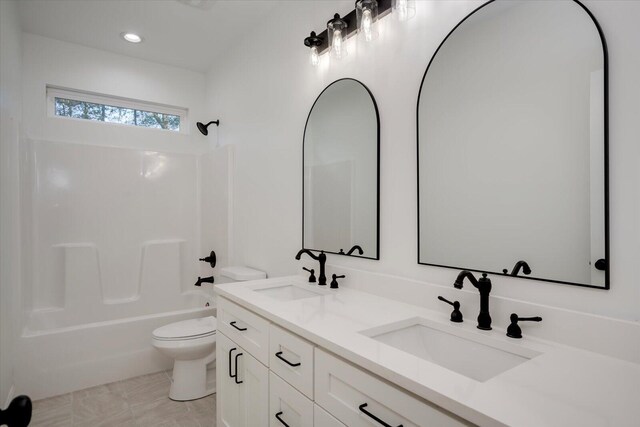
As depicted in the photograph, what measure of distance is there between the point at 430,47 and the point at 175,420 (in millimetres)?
2528

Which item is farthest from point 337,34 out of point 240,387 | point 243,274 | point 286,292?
point 240,387

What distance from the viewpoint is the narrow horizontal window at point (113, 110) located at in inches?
118

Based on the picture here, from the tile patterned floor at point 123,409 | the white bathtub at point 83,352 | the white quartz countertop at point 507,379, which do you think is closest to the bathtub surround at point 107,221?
the white bathtub at point 83,352

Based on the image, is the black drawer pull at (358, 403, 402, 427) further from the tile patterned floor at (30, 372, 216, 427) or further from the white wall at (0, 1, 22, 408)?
the white wall at (0, 1, 22, 408)

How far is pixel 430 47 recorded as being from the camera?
1.43 metres

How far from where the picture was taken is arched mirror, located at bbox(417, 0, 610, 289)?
1.00 metres

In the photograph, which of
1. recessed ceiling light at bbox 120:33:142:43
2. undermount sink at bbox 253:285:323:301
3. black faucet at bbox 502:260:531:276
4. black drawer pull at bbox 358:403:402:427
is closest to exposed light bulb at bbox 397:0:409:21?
black faucet at bbox 502:260:531:276

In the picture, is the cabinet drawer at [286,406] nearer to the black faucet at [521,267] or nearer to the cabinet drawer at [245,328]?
the cabinet drawer at [245,328]

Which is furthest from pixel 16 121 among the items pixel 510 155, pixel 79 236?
pixel 510 155

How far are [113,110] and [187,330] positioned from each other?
2.17 metres

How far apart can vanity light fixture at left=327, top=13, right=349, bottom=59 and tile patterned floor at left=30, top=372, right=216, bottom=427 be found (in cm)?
231

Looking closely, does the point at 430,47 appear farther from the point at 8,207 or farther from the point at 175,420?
the point at 8,207

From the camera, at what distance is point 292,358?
4.00 feet

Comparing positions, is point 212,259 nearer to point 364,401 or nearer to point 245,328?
point 245,328
